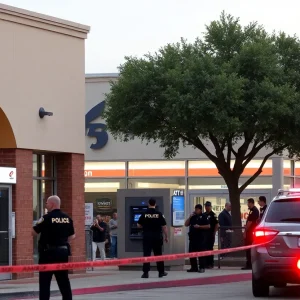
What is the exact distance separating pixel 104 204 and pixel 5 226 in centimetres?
1419

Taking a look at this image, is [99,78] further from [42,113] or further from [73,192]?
[42,113]

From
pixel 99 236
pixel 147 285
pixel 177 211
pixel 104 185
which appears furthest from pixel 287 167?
pixel 147 285

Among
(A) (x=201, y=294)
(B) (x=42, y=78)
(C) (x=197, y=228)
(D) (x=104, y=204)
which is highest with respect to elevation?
(B) (x=42, y=78)

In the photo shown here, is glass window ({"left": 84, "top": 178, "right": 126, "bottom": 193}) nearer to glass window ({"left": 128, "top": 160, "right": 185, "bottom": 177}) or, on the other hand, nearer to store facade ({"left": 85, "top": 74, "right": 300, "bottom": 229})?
store facade ({"left": 85, "top": 74, "right": 300, "bottom": 229})

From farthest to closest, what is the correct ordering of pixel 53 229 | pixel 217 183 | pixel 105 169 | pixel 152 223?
1. pixel 105 169
2. pixel 217 183
3. pixel 152 223
4. pixel 53 229

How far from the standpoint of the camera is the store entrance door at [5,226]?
23.4 metres

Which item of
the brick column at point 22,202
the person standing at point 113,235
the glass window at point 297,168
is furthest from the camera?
the glass window at point 297,168

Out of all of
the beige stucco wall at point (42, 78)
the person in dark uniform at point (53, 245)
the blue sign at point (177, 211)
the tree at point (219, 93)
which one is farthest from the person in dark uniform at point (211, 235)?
the person in dark uniform at point (53, 245)

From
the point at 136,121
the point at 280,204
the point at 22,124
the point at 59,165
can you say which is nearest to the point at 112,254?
the point at 136,121

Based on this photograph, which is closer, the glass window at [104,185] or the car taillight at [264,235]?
the car taillight at [264,235]

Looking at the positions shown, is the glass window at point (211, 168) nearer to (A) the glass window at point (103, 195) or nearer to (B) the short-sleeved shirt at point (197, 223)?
(A) the glass window at point (103, 195)

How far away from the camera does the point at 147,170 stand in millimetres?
37969

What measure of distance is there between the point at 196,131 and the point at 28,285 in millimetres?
9155

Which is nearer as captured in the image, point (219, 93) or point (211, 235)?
point (211, 235)
